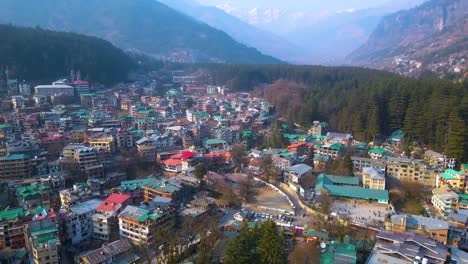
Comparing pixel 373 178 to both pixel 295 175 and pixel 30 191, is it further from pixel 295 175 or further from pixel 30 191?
pixel 30 191

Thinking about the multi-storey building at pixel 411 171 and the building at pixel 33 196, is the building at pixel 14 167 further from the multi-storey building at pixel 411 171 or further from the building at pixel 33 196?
the multi-storey building at pixel 411 171

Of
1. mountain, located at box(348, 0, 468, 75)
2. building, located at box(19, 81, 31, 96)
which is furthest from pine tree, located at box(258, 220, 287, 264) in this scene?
mountain, located at box(348, 0, 468, 75)

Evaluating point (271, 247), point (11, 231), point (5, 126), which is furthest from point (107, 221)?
point (5, 126)

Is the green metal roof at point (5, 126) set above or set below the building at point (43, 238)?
above

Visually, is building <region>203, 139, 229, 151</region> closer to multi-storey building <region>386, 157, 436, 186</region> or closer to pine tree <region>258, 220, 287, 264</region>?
multi-storey building <region>386, 157, 436, 186</region>

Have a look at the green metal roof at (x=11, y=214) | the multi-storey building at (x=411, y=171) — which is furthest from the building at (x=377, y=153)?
the green metal roof at (x=11, y=214)

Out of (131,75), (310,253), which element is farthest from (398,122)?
(131,75)
